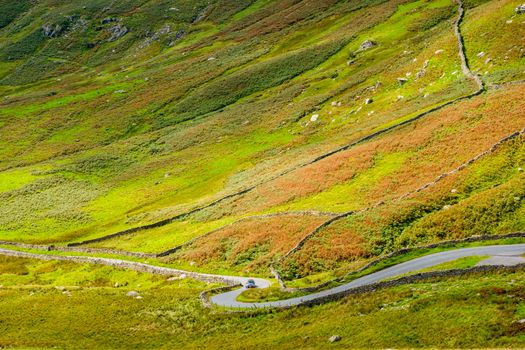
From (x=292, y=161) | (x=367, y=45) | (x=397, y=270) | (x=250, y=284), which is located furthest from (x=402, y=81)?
(x=250, y=284)

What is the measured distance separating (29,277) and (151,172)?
4823cm

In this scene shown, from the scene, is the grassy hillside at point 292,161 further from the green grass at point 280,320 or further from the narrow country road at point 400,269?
the narrow country road at point 400,269

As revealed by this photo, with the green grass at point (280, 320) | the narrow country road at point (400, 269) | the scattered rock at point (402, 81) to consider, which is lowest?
the scattered rock at point (402, 81)

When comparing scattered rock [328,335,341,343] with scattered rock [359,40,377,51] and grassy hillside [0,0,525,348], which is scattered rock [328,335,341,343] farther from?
scattered rock [359,40,377,51]

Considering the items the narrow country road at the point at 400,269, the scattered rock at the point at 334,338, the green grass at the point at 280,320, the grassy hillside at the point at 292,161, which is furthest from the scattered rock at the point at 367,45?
the scattered rock at the point at 334,338

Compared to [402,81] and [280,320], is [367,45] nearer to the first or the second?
[402,81]

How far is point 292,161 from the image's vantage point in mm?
92375

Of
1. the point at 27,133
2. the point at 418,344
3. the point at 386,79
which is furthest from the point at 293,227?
the point at 27,133

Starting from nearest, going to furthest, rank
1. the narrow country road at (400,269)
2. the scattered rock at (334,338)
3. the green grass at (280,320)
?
the green grass at (280,320) < the scattered rock at (334,338) < the narrow country road at (400,269)

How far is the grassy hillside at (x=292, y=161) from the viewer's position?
5122 centimetres

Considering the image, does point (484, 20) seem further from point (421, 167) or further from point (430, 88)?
point (421, 167)

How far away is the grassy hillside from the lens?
51219 millimetres

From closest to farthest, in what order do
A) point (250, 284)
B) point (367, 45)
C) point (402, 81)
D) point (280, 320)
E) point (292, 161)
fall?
point (280, 320) < point (250, 284) < point (292, 161) < point (402, 81) < point (367, 45)

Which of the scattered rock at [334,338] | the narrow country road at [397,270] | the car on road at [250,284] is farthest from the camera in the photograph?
the car on road at [250,284]
